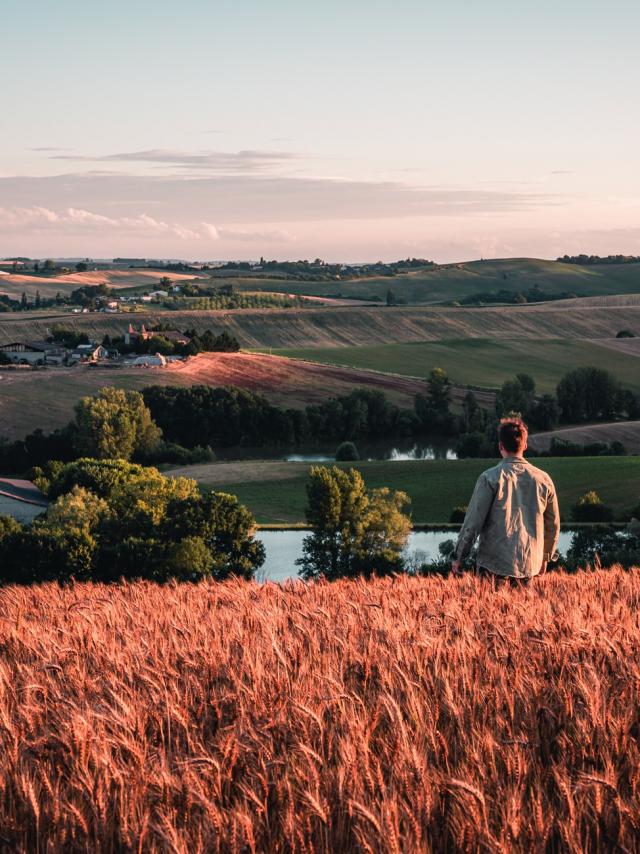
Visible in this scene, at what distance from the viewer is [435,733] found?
214 inches

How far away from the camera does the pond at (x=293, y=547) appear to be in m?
57.0

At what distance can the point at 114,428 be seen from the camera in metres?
103

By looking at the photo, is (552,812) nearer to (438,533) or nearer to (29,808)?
(29,808)

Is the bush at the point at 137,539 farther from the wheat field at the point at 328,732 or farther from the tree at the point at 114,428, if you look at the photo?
the wheat field at the point at 328,732

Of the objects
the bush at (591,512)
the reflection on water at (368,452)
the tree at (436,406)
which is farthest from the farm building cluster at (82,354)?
the bush at (591,512)

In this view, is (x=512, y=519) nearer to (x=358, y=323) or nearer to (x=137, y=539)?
(x=137, y=539)

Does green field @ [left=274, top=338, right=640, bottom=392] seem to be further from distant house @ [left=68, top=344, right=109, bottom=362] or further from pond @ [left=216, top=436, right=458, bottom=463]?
pond @ [left=216, top=436, right=458, bottom=463]

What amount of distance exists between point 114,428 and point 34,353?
4633cm

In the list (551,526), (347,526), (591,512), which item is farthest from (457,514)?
(551,526)

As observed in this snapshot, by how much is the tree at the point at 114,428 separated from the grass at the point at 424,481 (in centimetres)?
1246

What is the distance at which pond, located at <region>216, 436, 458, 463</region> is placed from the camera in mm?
102500

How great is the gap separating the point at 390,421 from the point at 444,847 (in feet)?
364

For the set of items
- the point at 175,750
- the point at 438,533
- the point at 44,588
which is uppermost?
the point at 175,750

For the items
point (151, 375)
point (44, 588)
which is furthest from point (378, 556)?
point (151, 375)
